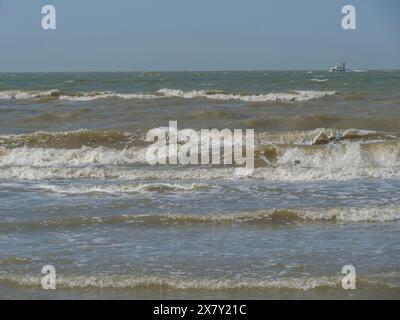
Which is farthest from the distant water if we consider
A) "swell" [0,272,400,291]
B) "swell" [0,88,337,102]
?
"swell" [0,88,337,102]

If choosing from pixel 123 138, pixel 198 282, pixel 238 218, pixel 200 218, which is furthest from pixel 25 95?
pixel 198 282

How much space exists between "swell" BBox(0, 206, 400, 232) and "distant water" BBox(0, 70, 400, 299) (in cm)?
3

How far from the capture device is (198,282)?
5.95m

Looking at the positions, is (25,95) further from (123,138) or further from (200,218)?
(200,218)

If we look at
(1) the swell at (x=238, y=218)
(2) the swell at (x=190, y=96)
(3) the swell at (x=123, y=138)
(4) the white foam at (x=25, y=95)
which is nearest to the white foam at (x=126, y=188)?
(1) the swell at (x=238, y=218)

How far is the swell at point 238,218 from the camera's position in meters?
8.34

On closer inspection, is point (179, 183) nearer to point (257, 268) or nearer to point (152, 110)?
point (257, 268)

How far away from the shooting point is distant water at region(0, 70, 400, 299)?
6.00 m

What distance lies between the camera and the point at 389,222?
823cm

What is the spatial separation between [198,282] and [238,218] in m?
2.64

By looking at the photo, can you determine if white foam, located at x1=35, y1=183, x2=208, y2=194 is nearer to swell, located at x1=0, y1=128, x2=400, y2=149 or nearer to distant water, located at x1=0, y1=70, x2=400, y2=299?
distant water, located at x1=0, y1=70, x2=400, y2=299

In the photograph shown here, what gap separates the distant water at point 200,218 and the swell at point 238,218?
0.03 m

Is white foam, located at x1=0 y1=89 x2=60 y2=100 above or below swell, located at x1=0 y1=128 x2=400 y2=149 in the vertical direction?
above

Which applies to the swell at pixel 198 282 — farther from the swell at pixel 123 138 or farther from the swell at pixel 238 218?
the swell at pixel 123 138
